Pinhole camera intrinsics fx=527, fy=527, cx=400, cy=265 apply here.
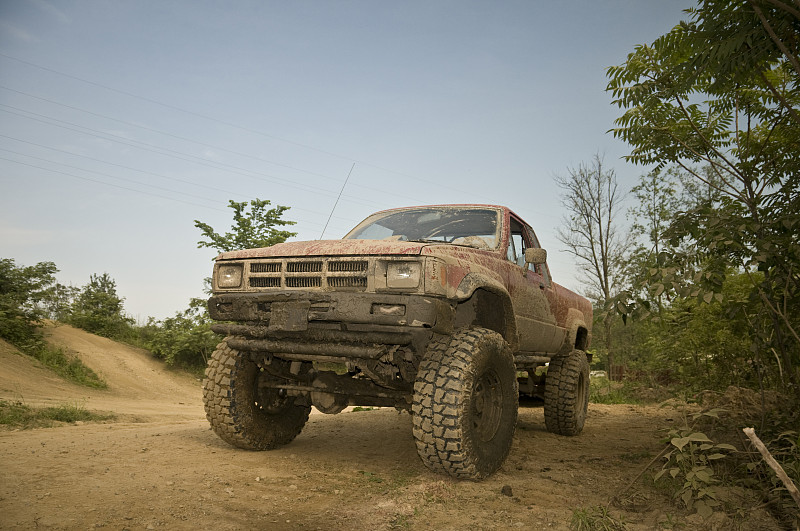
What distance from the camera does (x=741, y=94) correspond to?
17.4ft

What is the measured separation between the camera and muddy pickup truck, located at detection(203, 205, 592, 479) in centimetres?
353

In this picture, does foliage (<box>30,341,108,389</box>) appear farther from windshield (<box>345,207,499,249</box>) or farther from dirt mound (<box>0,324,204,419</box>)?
windshield (<box>345,207,499,249</box>)

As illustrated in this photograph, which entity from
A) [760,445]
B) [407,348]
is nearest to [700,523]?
[760,445]

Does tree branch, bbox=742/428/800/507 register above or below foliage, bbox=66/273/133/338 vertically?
below

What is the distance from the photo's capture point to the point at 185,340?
15180mm

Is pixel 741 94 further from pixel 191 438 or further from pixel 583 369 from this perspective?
pixel 191 438

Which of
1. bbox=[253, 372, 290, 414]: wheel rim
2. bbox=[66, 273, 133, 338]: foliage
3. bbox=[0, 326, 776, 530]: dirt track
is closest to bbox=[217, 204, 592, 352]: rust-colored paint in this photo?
bbox=[253, 372, 290, 414]: wheel rim

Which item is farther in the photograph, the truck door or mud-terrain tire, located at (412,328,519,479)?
the truck door

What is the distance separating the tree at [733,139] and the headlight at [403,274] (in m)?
1.57

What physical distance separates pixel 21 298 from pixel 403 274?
42.8 ft

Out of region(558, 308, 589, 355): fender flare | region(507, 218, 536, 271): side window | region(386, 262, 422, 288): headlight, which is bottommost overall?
region(558, 308, 589, 355): fender flare

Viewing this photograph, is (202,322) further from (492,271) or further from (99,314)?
(492,271)

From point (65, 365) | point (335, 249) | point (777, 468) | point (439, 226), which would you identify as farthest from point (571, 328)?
point (65, 365)

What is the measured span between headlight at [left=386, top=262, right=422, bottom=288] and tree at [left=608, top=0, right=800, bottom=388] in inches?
61.8
